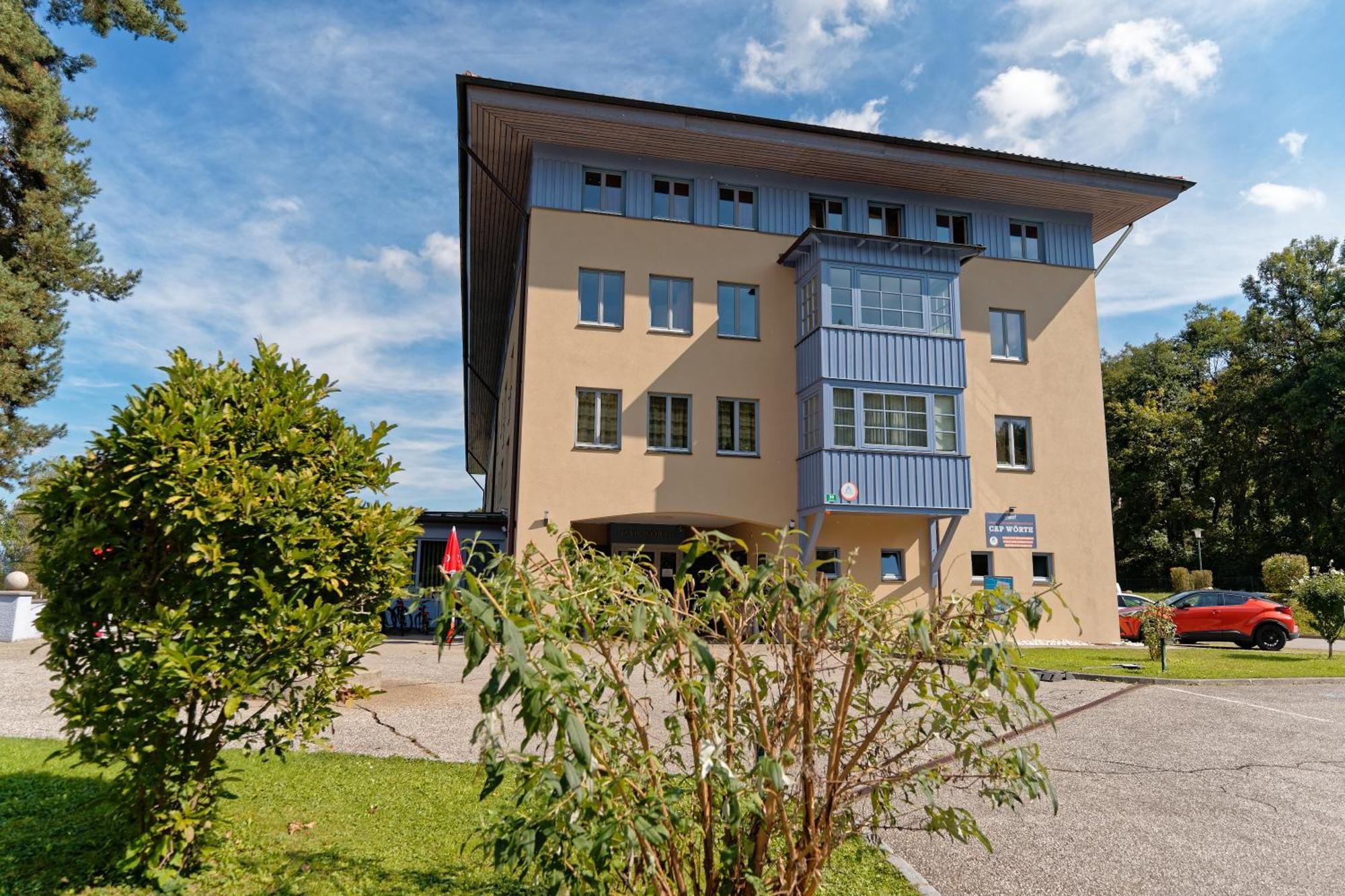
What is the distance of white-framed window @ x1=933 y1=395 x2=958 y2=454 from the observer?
2108cm

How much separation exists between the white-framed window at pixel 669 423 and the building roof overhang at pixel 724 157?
18.3ft

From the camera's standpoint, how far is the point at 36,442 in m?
23.1

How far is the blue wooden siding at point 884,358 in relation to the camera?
20.5m

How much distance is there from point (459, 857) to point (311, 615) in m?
1.61

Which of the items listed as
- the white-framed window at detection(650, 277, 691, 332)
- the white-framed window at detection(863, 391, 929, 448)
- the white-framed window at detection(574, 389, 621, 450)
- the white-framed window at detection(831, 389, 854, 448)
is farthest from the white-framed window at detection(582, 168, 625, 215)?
the white-framed window at detection(863, 391, 929, 448)

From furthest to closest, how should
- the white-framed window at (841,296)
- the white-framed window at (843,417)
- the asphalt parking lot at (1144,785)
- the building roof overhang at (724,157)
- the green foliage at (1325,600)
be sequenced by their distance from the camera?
the white-framed window at (841,296)
the white-framed window at (843,417)
the building roof overhang at (724,157)
the green foliage at (1325,600)
the asphalt parking lot at (1144,785)

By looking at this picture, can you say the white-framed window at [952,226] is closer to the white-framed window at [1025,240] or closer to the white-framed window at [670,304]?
the white-framed window at [1025,240]

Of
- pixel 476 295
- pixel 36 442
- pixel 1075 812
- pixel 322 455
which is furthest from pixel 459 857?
pixel 476 295

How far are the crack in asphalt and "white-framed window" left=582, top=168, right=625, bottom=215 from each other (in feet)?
46.9

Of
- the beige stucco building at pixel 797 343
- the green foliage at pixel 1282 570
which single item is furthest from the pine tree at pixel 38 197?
the green foliage at pixel 1282 570

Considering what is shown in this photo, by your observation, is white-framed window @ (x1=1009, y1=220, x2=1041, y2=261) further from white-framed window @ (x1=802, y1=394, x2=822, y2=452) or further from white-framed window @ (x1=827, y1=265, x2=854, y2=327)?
white-framed window @ (x1=802, y1=394, x2=822, y2=452)

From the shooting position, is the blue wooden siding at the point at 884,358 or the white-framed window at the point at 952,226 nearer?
the blue wooden siding at the point at 884,358

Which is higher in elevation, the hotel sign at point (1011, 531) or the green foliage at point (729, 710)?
the hotel sign at point (1011, 531)

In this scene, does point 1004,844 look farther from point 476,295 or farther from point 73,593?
point 476,295
